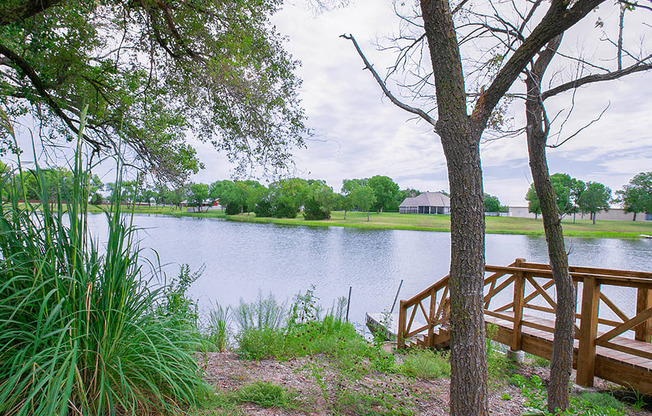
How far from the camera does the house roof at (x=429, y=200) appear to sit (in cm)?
4738

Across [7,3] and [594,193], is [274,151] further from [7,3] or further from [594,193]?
[594,193]

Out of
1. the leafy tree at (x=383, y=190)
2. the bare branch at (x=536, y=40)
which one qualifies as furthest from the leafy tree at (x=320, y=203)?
the bare branch at (x=536, y=40)

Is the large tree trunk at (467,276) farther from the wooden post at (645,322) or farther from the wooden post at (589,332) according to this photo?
the wooden post at (645,322)

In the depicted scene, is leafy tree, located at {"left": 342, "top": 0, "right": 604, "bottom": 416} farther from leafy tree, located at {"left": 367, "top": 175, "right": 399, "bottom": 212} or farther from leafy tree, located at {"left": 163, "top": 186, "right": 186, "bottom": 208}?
leafy tree, located at {"left": 367, "top": 175, "right": 399, "bottom": 212}

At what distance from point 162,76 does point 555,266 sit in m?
5.83

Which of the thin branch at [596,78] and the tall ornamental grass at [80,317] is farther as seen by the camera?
the thin branch at [596,78]

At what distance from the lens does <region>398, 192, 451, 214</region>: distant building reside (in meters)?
47.7

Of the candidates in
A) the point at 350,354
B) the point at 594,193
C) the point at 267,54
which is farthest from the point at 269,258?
the point at 594,193

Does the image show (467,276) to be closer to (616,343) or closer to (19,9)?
(616,343)

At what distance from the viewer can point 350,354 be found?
3406mm

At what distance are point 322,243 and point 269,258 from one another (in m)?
6.11

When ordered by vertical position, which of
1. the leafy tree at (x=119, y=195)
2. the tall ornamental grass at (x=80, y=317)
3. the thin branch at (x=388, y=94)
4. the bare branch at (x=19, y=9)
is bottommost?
the tall ornamental grass at (x=80, y=317)

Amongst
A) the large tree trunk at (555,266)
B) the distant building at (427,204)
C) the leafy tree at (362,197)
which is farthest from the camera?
the distant building at (427,204)

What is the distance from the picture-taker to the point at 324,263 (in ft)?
52.6
